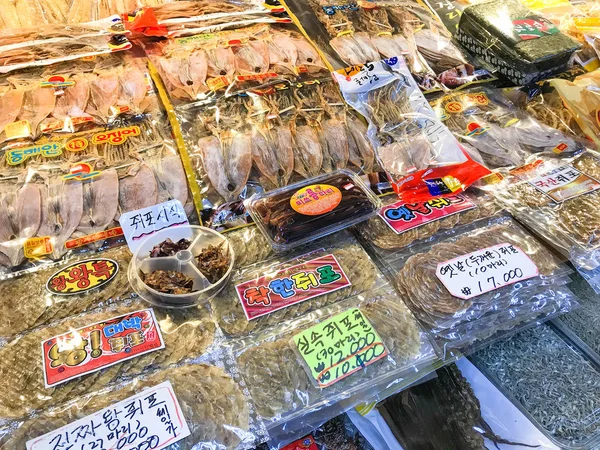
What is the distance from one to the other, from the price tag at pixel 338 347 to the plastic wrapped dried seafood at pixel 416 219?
0.47 meters

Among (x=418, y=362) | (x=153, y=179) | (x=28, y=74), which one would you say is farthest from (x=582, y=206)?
(x=28, y=74)

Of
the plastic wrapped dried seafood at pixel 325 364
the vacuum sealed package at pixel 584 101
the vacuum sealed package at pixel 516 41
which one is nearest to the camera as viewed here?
the plastic wrapped dried seafood at pixel 325 364

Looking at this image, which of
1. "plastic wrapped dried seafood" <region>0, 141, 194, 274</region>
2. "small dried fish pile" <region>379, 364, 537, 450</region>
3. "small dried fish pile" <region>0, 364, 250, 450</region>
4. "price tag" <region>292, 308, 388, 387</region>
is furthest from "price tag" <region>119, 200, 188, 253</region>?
"small dried fish pile" <region>379, 364, 537, 450</region>

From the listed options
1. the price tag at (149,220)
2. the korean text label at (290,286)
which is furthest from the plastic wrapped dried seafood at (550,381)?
the price tag at (149,220)

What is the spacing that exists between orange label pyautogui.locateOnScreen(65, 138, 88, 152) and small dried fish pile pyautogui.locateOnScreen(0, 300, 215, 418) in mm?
882

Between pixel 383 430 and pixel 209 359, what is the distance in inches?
30.6

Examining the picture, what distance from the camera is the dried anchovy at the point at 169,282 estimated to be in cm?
176

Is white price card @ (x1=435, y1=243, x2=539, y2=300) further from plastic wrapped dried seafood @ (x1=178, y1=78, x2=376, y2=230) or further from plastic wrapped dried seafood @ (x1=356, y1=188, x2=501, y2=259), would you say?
plastic wrapped dried seafood @ (x1=178, y1=78, x2=376, y2=230)

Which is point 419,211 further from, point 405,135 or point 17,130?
point 17,130

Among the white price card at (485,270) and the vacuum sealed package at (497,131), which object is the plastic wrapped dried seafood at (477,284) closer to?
the white price card at (485,270)

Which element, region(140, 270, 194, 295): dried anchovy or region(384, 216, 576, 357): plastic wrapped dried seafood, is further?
region(384, 216, 576, 357): plastic wrapped dried seafood

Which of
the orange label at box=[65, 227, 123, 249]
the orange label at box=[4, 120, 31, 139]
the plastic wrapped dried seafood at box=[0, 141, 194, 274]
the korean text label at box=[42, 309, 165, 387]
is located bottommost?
the korean text label at box=[42, 309, 165, 387]

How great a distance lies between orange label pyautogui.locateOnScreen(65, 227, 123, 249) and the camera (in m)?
2.05

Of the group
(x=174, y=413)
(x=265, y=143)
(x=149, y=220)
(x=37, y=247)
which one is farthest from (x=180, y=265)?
(x=265, y=143)
